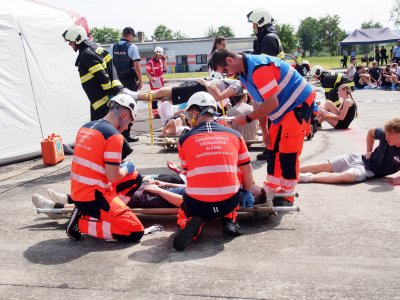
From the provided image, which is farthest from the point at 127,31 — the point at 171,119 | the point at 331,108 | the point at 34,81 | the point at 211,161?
the point at 211,161

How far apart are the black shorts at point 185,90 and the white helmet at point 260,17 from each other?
125 cm

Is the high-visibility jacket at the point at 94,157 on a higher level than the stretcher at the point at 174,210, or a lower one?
higher

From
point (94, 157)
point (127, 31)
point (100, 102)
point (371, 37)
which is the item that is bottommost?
point (94, 157)

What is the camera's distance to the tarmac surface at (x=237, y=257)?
3.44 metres

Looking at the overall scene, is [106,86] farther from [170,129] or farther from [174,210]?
[174,210]

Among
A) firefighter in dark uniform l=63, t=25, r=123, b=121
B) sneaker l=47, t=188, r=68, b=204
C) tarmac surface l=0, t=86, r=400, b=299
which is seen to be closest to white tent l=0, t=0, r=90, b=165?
firefighter in dark uniform l=63, t=25, r=123, b=121

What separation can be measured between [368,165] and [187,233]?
125 inches

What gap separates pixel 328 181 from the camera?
6215 millimetres

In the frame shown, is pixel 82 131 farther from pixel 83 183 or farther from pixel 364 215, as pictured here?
pixel 364 215

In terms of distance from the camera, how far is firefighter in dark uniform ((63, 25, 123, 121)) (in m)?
7.12

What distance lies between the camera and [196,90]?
24.3 feet

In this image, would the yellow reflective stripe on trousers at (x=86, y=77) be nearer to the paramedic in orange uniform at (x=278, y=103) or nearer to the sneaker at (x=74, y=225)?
the paramedic in orange uniform at (x=278, y=103)

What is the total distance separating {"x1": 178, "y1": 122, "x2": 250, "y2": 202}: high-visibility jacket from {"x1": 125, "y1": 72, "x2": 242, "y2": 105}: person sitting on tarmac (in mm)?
2962

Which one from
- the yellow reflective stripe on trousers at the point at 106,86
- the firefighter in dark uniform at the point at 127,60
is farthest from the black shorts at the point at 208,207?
the firefighter in dark uniform at the point at 127,60
